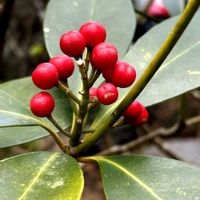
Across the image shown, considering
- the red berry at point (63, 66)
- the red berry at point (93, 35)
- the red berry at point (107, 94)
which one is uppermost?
the red berry at point (93, 35)

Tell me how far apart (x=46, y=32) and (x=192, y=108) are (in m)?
1.97

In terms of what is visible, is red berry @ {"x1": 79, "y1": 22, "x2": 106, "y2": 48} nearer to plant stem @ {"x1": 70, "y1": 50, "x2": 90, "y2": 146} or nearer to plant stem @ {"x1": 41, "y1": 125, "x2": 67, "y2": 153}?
plant stem @ {"x1": 70, "y1": 50, "x2": 90, "y2": 146}

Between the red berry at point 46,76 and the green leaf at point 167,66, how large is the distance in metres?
0.18

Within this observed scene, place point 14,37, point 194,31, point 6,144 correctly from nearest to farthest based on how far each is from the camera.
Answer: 1. point 6,144
2. point 194,31
3. point 14,37

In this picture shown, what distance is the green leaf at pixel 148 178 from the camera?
835mm

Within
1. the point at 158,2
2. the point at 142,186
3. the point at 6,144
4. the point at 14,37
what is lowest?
the point at 14,37

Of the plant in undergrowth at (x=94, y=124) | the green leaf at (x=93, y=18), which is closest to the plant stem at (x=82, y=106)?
the plant in undergrowth at (x=94, y=124)

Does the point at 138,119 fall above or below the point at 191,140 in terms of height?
above

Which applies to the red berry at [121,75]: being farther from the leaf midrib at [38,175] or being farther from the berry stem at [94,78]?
the leaf midrib at [38,175]

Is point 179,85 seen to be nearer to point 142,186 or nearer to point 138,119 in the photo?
point 138,119

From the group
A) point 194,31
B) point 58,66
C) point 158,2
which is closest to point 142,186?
point 58,66

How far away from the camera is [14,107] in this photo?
36.9 inches

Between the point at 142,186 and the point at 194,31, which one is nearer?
the point at 142,186

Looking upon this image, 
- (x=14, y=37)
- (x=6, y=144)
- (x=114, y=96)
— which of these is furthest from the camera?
(x=14, y=37)
